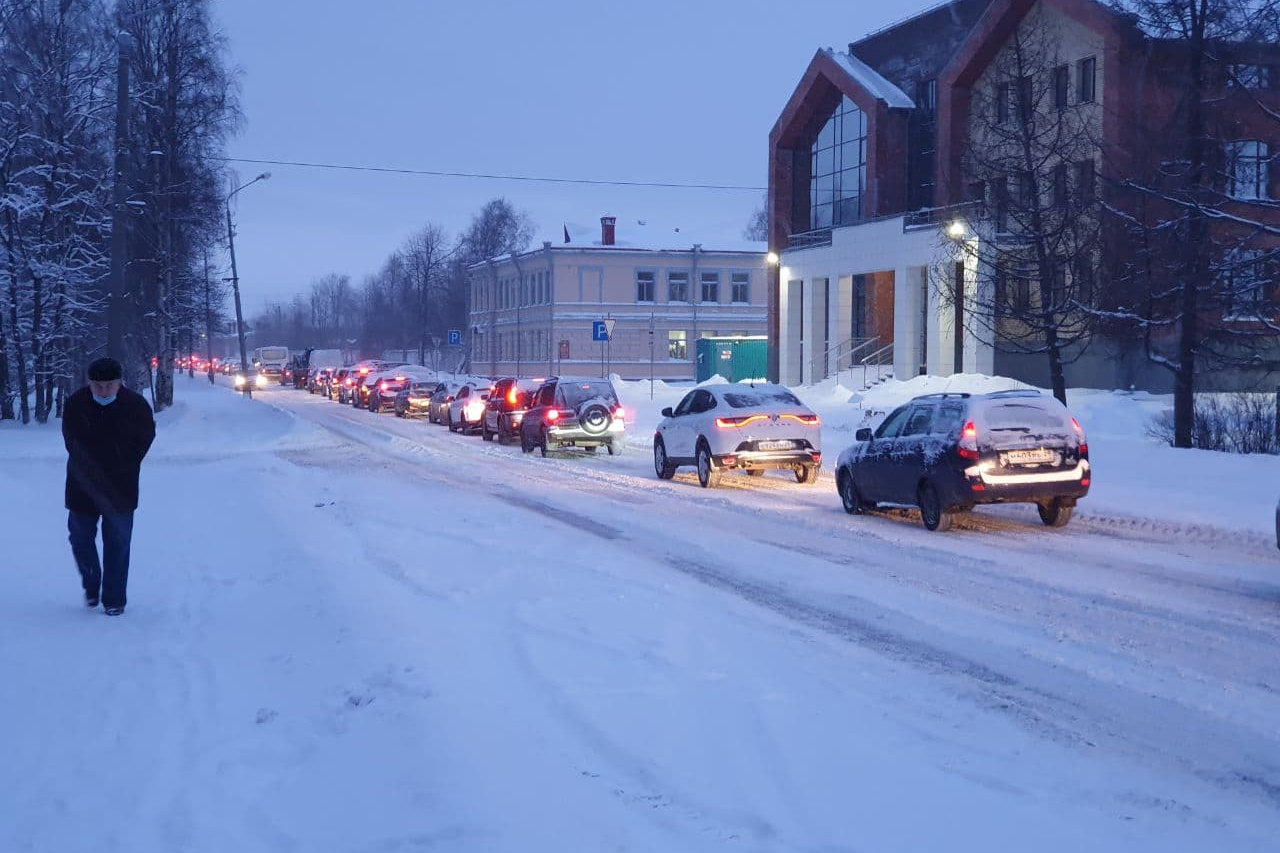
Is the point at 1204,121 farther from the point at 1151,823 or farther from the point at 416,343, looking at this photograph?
the point at 416,343

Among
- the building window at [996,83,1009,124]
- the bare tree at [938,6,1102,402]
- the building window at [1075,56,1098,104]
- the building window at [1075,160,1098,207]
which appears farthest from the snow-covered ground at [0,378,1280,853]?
the building window at [1075,56,1098,104]

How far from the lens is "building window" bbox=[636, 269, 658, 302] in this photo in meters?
75.8

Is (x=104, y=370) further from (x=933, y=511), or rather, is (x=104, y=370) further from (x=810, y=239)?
(x=810, y=239)

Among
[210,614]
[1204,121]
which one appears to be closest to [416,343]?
[1204,121]

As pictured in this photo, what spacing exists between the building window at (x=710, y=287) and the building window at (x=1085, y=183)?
160ft

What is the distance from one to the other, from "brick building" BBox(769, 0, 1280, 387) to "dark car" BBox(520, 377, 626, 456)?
9.18 metres

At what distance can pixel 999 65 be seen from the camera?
3195 cm

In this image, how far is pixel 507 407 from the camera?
33375 mm

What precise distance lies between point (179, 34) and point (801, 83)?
76.2 ft

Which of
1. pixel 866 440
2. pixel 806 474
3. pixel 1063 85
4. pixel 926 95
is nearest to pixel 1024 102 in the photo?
pixel 1063 85

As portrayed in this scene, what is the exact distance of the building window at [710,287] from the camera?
76875 millimetres

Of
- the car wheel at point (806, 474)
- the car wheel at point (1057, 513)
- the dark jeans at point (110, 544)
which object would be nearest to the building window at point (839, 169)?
the car wheel at point (806, 474)

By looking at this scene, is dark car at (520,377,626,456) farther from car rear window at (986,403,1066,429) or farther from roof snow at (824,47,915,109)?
roof snow at (824,47,915,109)

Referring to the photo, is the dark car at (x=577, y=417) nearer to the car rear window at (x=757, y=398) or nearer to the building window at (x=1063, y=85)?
the car rear window at (x=757, y=398)
